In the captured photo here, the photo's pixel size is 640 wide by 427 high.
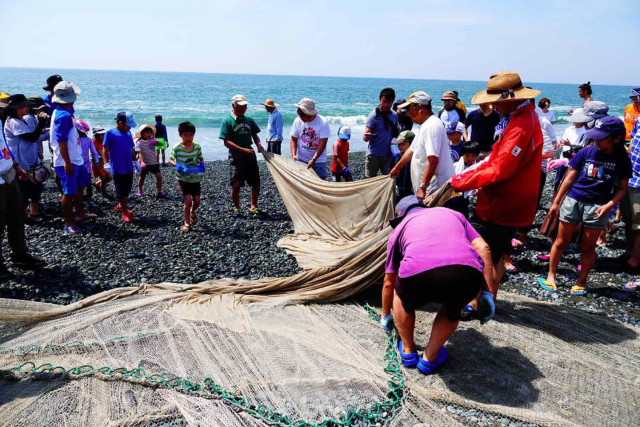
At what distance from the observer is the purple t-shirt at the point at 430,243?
9.34 ft

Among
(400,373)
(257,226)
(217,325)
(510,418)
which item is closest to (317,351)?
(400,373)

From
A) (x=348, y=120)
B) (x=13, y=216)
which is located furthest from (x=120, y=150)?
(x=348, y=120)

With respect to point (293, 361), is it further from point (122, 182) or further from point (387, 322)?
point (122, 182)

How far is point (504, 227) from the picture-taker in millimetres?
3934

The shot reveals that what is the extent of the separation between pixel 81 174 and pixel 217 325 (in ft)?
14.8

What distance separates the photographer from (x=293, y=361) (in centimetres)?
323

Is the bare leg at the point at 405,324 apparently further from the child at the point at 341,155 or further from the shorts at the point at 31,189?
the shorts at the point at 31,189

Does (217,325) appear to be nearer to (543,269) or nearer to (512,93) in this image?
(512,93)

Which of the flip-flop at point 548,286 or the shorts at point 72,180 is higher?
the shorts at point 72,180

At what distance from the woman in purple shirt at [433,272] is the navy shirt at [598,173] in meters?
2.13

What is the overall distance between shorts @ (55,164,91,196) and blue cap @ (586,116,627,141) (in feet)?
22.3

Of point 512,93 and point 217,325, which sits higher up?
point 512,93

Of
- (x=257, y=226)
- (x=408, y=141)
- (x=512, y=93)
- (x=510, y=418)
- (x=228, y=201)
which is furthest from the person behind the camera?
(x=228, y=201)

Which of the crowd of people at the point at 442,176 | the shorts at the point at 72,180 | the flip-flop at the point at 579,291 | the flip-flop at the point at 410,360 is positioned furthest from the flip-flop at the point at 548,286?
the shorts at the point at 72,180
